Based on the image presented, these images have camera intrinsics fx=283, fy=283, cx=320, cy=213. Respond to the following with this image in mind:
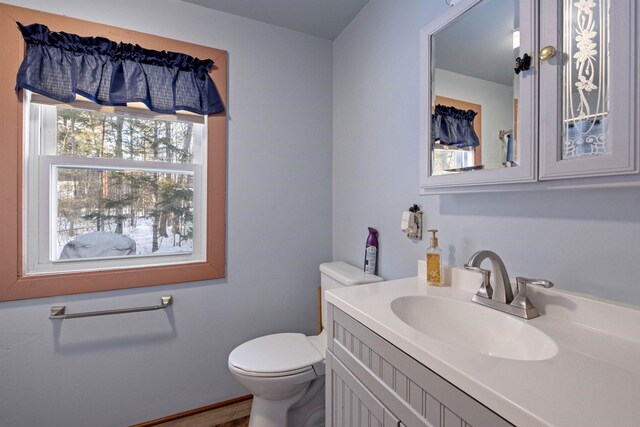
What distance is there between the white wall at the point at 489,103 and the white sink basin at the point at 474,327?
0.44 meters

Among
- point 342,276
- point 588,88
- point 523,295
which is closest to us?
point 588,88

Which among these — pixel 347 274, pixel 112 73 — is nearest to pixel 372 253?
pixel 347 274

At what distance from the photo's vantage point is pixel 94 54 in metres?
1.37

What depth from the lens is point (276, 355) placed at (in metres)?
1.35

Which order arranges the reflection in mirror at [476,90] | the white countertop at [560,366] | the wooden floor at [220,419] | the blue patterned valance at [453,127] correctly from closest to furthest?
1. the white countertop at [560,366]
2. the reflection in mirror at [476,90]
3. the blue patterned valance at [453,127]
4. the wooden floor at [220,419]

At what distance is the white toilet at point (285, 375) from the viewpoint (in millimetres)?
1242

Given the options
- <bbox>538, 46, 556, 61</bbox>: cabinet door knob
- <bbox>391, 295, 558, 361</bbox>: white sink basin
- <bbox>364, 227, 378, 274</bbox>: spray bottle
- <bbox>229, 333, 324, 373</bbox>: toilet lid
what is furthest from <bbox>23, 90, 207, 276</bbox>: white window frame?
<bbox>538, 46, 556, 61</bbox>: cabinet door knob

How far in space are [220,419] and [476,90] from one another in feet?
6.50

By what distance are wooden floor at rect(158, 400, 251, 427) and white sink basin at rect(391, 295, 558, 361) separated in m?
1.26

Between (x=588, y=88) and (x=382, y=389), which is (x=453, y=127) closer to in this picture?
(x=588, y=88)

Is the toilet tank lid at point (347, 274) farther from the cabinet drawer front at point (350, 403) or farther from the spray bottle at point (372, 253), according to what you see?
the cabinet drawer front at point (350, 403)

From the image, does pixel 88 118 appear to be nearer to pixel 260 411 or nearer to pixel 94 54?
pixel 94 54

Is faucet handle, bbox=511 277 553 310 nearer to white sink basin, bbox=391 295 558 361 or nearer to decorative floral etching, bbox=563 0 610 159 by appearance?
white sink basin, bbox=391 295 558 361

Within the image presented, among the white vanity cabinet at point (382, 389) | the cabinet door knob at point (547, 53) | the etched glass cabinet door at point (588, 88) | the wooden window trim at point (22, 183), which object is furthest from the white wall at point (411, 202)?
the wooden window trim at point (22, 183)
